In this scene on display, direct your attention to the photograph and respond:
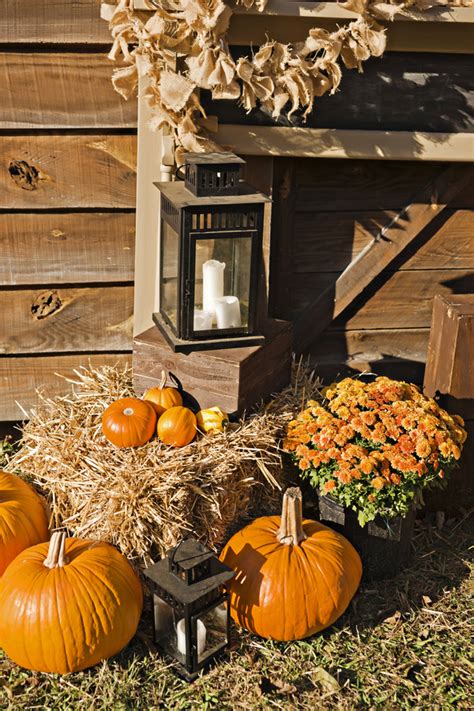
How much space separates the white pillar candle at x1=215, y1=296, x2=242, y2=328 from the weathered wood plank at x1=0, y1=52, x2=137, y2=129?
1.04 meters

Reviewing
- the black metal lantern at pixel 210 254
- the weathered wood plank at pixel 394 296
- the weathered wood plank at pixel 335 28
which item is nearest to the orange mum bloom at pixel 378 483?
the black metal lantern at pixel 210 254

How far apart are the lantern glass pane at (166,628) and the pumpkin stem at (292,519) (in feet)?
1.82

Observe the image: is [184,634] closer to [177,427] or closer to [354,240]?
[177,427]

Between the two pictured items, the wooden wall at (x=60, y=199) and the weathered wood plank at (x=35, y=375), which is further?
the weathered wood plank at (x=35, y=375)

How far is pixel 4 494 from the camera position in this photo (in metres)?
3.74

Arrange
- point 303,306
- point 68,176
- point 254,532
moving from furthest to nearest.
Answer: point 303,306 → point 68,176 → point 254,532

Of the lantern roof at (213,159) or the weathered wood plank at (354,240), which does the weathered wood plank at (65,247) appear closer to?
the lantern roof at (213,159)

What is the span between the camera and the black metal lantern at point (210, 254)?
3.52m

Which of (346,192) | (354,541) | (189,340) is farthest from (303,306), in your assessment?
(354,541)

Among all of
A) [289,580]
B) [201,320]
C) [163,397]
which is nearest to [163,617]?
[289,580]

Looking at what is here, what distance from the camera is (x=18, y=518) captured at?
12.0 feet

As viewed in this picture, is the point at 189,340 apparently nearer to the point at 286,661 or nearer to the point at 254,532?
the point at 254,532

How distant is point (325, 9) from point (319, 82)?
311 mm

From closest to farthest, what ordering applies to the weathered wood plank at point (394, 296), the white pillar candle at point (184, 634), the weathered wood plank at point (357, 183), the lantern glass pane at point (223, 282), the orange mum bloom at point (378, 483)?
1. the white pillar candle at point (184, 634)
2. the orange mum bloom at point (378, 483)
3. the lantern glass pane at point (223, 282)
4. the weathered wood plank at point (357, 183)
5. the weathered wood plank at point (394, 296)
